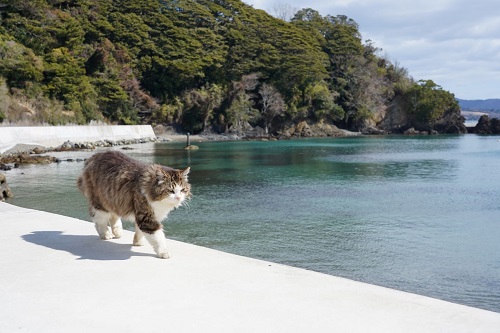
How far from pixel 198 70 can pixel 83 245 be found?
51.0m

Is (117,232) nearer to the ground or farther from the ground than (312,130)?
nearer to the ground

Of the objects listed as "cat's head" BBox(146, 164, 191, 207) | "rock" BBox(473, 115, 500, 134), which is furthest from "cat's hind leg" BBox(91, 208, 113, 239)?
"rock" BBox(473, 115, 500, 134)

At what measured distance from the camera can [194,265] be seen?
432 cm

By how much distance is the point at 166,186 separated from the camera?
4477mm

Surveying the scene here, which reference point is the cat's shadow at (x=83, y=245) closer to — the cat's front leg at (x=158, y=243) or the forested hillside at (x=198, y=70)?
the cat's front leg at (x=158, y=243)

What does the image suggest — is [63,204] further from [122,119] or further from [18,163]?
[122,119]

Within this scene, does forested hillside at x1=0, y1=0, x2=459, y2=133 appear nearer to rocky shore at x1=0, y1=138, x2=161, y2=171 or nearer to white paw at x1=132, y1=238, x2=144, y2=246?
rocky shore at x1=0, y1=138, x2=161, y2=171

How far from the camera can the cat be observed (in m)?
4.53

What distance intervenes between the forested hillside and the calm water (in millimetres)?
20967

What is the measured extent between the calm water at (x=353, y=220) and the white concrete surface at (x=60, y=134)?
824 centimetres

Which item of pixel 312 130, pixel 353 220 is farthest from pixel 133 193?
pixel 312 130

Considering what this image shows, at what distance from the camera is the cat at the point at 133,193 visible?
14.9ft

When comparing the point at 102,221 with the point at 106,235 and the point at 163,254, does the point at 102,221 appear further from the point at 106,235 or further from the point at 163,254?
the point at 163,254

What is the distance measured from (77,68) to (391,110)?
44.9 m
